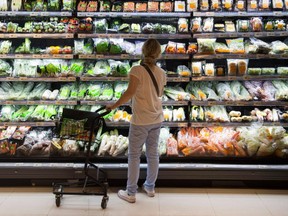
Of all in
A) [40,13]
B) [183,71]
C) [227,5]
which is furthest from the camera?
[183,71]

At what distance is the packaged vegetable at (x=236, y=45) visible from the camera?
4670mm

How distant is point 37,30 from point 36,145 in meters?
1.34

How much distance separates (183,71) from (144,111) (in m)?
1.01

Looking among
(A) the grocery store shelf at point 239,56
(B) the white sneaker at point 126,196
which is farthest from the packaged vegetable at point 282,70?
(B) the white sneaker at point 126,196

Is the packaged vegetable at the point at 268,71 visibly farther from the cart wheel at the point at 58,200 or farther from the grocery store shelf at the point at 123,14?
the cart wheel at the point at 58,200

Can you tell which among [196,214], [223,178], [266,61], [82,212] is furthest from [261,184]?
[82,212]

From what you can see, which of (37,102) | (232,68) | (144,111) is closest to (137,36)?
(144,111)

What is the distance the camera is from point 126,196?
4141 millimetres

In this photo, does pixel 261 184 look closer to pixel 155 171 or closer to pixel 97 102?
pixel 155 171

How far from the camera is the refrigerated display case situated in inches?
177

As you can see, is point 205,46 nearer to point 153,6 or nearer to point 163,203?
point 153,6

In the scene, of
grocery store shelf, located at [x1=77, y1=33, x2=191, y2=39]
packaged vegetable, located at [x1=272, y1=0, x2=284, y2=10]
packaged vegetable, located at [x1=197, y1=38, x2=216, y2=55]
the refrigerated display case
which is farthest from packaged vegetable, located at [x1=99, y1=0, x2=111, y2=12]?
packaged vegetable, located at [x1=272, y1=0, x2=284, y2=10]

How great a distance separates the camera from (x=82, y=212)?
3895 millimetres

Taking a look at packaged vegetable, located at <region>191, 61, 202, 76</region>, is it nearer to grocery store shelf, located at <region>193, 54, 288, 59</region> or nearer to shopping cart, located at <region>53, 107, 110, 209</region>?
grocery store shelf, located at <region>193, 54, 288, 59</region>
